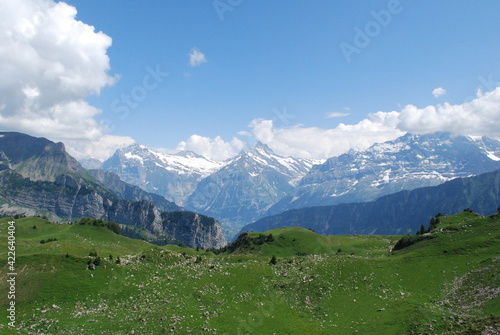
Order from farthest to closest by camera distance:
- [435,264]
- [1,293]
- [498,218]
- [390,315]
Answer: [498,218]
[435,264]
[1,293]
[390,315]

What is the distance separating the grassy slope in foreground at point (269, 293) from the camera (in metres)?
45.8

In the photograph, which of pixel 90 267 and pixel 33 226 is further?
pixel 33 226

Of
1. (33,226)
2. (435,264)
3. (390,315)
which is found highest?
(435,264)

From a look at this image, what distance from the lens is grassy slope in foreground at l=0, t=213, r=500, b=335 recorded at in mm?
45812

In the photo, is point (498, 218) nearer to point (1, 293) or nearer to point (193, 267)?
point (193, 267)

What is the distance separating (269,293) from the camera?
60.5 metres

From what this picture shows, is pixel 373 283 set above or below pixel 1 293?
above

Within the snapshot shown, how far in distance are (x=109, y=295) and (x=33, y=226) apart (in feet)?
372

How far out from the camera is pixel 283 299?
58.7 m

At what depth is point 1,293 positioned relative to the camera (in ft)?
172

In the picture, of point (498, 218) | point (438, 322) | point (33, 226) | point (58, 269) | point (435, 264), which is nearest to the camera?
point (438, 322)

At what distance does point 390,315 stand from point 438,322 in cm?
635

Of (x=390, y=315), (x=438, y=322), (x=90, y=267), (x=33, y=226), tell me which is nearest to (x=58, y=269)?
(x=90, y=267)

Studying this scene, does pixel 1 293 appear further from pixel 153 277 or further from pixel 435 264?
pixel 435 264
